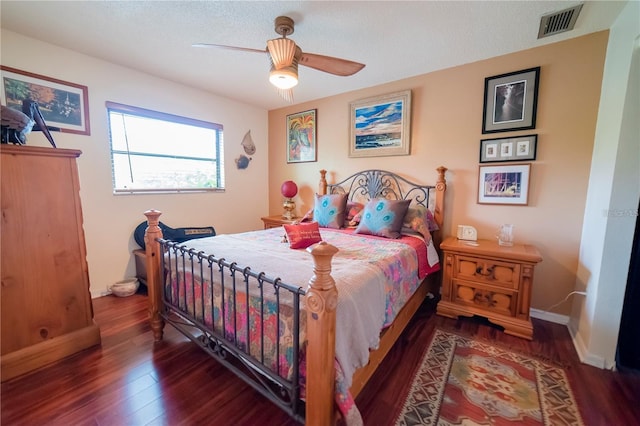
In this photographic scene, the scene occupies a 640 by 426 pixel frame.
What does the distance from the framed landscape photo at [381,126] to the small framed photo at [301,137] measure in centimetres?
65

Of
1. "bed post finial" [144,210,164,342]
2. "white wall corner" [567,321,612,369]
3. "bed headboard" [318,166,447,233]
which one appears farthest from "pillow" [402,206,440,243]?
"bed post finial" [144,210,164,342]

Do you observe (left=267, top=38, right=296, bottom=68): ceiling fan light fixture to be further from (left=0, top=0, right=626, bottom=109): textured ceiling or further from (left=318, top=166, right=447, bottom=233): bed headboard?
(left=318, top=166, right=447, bottom=233): bed headboard

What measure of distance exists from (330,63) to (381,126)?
1.44m

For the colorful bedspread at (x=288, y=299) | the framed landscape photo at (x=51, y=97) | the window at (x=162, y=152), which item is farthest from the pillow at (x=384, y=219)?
the framed landscape photo at (x=51, y=97)

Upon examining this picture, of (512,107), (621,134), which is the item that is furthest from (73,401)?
(512,107)

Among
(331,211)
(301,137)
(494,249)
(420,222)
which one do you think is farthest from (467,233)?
(301,137)

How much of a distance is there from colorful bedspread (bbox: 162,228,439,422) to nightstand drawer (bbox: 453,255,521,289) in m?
0.38

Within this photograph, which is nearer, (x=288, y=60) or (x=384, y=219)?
(x=288, y=60)

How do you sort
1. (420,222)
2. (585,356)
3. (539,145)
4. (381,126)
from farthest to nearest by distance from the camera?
1. (381,126)
2. (420,222)
3. (539,145)
4. (585,356)

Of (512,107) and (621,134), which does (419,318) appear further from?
(512,107)

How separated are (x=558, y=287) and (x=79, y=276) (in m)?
3.96

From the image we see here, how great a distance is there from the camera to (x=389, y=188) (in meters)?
3.17

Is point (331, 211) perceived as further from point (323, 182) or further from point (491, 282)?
point (491, 282)

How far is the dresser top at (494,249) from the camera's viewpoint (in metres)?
2.03
